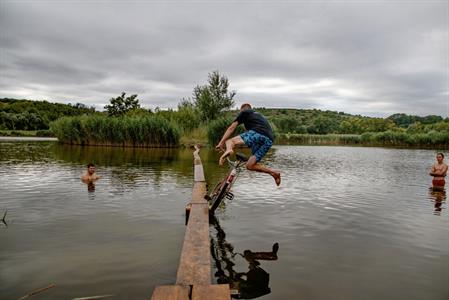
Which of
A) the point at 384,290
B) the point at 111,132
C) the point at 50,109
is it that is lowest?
the point at 384,290

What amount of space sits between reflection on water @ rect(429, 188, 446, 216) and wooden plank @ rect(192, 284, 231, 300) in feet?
28.5

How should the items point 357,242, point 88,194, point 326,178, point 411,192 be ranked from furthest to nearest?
point 326,178 < point 411,192 < point 88,194 < point 357,242

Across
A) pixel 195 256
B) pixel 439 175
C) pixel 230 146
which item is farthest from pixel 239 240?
pixel 439 175

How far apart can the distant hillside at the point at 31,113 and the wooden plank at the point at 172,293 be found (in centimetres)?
7324

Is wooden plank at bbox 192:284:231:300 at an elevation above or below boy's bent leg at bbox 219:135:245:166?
below

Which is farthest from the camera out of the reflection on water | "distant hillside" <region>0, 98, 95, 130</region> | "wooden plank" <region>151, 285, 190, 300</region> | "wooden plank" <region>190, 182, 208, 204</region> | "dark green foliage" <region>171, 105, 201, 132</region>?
"distant hillside" <region>0, 98, 95, 130</region>

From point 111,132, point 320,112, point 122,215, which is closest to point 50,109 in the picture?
point 111,132

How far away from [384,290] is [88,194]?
9231 millimetres

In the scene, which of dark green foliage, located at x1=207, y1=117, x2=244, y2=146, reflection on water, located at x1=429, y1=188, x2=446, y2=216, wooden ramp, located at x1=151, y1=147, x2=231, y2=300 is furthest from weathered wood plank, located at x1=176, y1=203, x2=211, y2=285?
dark green foliage, located at x1=207, y1=117, x2=244, y2=146

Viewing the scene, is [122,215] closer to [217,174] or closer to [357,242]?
[357,242]

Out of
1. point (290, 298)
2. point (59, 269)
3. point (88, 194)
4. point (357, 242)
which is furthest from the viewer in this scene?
point (88, 194)

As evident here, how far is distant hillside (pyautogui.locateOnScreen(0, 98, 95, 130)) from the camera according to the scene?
265 feet

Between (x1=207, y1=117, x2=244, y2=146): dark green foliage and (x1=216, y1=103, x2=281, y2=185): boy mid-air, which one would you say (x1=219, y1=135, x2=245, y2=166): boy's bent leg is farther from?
(x1=207, y1=117, x2=244, y2=146): dark green foliage

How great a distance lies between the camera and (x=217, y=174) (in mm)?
16578
